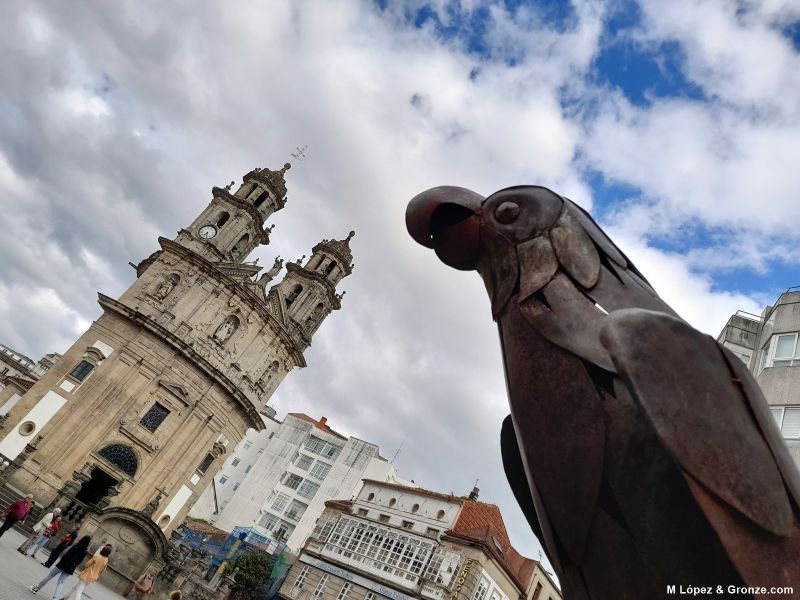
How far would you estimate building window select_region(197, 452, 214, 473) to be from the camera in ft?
91.9

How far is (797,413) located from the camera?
12.0 meters

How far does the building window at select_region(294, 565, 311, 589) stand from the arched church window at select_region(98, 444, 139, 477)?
444 inches

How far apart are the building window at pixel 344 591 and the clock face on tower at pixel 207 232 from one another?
21.0 metres

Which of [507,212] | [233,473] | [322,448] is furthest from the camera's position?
[233,473]

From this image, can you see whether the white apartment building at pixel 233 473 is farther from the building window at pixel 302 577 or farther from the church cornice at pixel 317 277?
the building window at pixel 302 577

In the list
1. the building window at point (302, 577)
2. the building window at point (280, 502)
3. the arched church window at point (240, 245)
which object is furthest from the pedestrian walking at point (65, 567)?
the building window at point (280, 502)

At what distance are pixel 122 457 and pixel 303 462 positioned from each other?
27.7 metres

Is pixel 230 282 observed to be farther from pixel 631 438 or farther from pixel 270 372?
pixel 631 438

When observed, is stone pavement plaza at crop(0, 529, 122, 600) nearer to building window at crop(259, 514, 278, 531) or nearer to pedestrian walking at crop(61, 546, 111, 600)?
pedestrian walking at crop(61, 546, 111, 600)

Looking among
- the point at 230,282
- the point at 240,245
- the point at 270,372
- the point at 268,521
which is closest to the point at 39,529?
the point at 230,282

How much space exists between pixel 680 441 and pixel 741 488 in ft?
0.70

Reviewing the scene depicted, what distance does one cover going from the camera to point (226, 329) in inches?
1158

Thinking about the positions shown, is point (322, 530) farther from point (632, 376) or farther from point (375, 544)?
point (632, 376)

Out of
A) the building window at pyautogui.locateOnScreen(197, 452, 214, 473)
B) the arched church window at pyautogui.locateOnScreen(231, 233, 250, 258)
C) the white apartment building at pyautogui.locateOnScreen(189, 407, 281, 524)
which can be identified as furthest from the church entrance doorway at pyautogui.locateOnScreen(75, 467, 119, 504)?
the white apartment building at pyautogui.locateOnScreen(189, 407, 281, 524)
